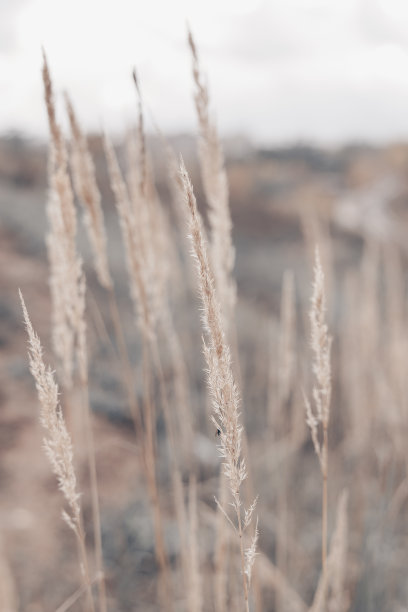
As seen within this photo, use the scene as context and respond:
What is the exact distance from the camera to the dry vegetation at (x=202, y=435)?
0.88 metres

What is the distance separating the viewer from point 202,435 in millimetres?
3521

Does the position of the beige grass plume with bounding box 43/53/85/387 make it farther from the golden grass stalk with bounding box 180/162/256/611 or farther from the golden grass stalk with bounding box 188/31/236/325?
the golden grass stalk with bounding box 180/162/256/611

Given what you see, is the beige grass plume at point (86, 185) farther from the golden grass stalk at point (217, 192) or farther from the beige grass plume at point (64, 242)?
the golden grass stalk at point (217, 192)

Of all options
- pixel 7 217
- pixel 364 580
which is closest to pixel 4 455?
pixel 364 580

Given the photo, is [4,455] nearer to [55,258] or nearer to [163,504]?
[163,504]

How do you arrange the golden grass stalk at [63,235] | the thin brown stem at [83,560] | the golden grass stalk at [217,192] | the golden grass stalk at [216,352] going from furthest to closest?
the golden grass stalk at [217,192]
the golden grass stalk at [63,235]
the thin brown stem at [83,560]
the golden grass stalk at [216,352]

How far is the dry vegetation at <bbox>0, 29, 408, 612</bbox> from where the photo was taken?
88 cm

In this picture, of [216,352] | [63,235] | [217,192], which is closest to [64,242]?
[63,235]

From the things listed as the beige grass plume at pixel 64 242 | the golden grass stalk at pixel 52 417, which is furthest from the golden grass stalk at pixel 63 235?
the golden grass stalk at pixel 52 417

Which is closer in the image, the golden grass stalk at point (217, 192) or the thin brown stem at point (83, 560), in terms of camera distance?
the thin brown stem at point (83, 560)

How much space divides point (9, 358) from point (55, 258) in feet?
10.7

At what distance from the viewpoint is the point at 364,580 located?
1.83m

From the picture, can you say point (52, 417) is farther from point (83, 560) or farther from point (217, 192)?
point (217, 192)

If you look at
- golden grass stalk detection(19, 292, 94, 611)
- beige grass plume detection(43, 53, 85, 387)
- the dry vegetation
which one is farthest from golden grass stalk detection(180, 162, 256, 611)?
beige grass plume detection(43, 53, 85, 387)
